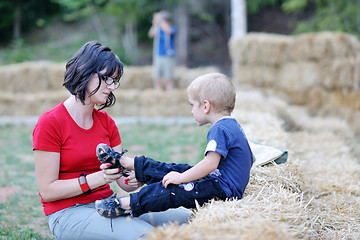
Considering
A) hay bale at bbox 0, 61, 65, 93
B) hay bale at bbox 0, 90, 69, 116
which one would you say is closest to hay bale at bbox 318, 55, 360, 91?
hay bale at bbox 0, 90, 69, 116

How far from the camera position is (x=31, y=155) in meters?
6.65

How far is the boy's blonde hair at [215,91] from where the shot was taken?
2561mm

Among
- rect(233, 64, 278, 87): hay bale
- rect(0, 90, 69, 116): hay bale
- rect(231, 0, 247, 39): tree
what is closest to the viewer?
rect(233, 64, 278, 87): hay bale

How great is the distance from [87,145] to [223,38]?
57.2 feet

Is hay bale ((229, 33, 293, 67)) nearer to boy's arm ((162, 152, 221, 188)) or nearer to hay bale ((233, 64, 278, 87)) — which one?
hay bale ((233, 64, 278, 87))

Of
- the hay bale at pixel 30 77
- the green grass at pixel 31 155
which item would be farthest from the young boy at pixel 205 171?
the hay bale at pixel 30 77

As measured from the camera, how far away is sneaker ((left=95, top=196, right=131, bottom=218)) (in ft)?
7.77

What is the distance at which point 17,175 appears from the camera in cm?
545

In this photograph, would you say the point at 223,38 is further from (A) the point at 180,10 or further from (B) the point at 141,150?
(B) the point at 141,150

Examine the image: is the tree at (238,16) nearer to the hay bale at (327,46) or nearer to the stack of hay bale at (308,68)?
the stack of hay bale at (308,68)

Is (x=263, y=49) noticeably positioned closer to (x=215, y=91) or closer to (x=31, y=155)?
(x=31, y=155)

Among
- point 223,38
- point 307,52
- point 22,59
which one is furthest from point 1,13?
point 307,52

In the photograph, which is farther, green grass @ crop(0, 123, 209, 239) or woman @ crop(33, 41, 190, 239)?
green grass @ crop(0, 123, 209, 239)

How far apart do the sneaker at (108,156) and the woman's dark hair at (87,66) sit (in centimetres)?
40
